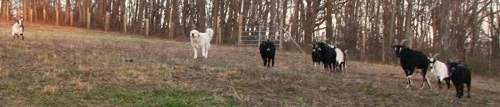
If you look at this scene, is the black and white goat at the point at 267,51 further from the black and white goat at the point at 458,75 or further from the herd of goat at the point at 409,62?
the black and white goat at the point at 458,75

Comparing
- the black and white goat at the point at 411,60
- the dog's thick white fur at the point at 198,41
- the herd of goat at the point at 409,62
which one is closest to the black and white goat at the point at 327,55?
the herd of goat at the point at 409,62

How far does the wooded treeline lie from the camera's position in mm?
32344

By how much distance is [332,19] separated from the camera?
127ft

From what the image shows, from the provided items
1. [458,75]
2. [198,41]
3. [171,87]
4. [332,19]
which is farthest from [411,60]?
[332,19]

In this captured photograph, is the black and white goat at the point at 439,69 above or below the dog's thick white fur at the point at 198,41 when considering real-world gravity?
below

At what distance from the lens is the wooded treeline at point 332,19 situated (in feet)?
106

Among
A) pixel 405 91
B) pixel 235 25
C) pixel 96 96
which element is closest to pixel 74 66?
pixel 96 96

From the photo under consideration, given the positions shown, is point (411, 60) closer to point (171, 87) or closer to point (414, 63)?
point (414, 63)

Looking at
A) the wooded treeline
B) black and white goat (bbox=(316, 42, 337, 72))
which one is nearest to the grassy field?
black and white goat (bbox=(316, 42, 337, 72))

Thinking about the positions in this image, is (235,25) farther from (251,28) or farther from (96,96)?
(96,96)

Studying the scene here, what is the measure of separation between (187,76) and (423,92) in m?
5.28

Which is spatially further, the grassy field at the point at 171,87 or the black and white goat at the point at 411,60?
the black and white goat at the point at 411,60

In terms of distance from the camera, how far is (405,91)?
43.8 feet

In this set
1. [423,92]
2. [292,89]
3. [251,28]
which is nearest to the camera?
[292,89]
